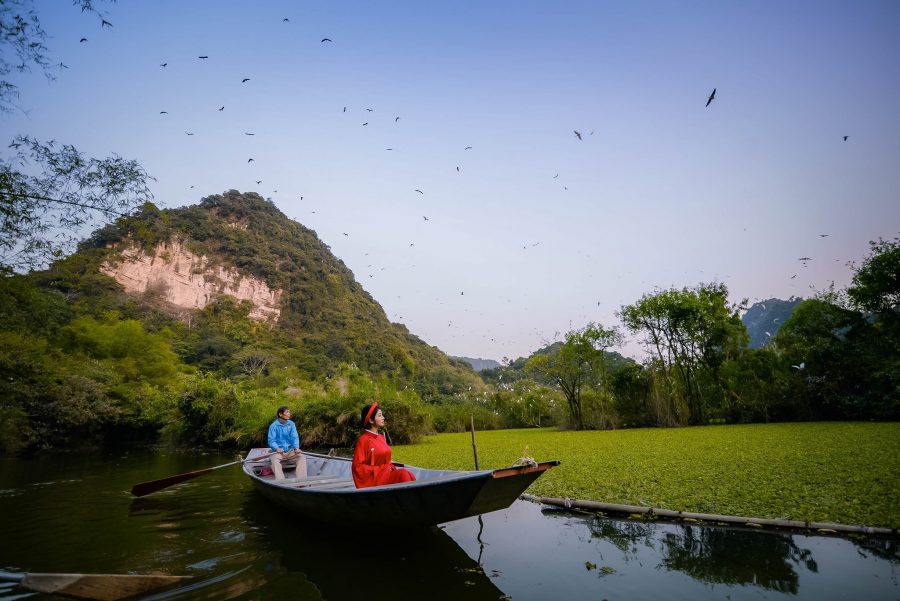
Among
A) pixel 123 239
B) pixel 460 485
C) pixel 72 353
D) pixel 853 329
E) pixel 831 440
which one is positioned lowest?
pixel 831 440

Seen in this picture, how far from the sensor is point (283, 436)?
7027 mm

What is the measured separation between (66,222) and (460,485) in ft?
30.1

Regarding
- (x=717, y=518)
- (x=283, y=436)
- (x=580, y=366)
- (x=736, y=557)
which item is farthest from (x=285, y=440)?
(x=580, y=366)

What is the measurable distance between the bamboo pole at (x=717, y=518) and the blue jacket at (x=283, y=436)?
4.38m

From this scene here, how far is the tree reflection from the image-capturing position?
271cm

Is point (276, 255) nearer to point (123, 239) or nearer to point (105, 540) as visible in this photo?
point (123, 239)

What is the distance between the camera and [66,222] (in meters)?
7.82

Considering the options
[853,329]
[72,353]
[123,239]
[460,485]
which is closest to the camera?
[460,485]

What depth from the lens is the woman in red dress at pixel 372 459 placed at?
388 cm

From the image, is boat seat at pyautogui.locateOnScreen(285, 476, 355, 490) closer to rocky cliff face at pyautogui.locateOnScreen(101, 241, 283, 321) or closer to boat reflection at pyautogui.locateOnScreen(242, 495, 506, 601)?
boat reflection at pyautogui.locateOnScreen(242, 495, 506, 601)

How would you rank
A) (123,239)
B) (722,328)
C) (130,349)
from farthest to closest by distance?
(123,239) → (130,349) → (722,328)

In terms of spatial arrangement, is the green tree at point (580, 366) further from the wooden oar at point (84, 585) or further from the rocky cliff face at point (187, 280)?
the rocky cliff face at point (187, 280)

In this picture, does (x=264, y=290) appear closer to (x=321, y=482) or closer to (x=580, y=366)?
(x=580, y=366)

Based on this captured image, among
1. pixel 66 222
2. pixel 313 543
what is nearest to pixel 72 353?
pixel 66 222
